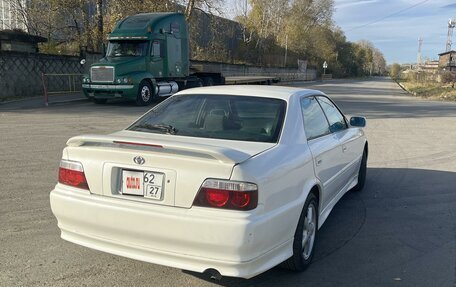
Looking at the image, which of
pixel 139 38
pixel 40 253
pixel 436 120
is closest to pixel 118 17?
pixel 139 38

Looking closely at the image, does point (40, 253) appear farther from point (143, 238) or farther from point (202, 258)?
point (202, 258)

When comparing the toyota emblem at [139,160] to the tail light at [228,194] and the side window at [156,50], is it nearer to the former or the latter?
the tail light at [228,194]

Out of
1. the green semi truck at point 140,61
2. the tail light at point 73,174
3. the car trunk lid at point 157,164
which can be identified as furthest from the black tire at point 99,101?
the car trunk lid at point 157,164

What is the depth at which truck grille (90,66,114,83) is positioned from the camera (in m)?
17.9

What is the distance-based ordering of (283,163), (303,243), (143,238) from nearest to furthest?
(143,238) < (283,163) < (303,243)

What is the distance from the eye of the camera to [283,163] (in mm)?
3400

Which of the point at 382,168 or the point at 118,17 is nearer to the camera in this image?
the point at 382,168

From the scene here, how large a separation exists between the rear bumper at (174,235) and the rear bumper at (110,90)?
14.8 meters

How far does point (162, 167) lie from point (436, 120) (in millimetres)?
15734

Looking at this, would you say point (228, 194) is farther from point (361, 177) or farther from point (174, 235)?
point (361, 177)

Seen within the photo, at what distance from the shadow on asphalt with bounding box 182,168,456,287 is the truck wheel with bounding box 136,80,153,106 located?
12.8 metres

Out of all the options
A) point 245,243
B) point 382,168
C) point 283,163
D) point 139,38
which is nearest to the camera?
point 245,243

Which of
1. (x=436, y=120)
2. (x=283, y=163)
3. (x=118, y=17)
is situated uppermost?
(x=118, y=17)

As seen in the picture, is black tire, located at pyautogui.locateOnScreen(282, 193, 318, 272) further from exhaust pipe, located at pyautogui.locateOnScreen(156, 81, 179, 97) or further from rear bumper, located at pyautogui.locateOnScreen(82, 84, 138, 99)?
exhaust pipe, located at pyautogui.locateOnScreen(156, 81, 179, 97)
